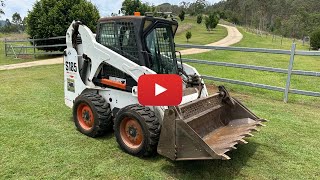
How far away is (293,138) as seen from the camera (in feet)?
17.2

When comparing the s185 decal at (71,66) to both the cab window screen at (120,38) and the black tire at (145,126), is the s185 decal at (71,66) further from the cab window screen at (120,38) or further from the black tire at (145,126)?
the black tire at (145,126)

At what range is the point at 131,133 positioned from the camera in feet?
14.5

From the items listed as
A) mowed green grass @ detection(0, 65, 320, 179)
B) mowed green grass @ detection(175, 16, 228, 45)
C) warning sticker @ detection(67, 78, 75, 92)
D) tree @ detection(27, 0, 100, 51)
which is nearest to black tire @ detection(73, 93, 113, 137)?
mowed green grass @ detection(0, 65, 320, 179)

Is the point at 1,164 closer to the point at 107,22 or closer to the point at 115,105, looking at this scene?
the point at 115,105

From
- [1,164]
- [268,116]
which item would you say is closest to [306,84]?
[268,116]

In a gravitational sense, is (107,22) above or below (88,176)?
above

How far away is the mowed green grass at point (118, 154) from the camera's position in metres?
3.95

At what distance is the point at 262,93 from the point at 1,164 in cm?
672

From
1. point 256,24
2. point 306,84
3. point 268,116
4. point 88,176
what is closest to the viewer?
point 88,176

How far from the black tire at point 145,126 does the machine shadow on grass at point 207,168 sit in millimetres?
342
